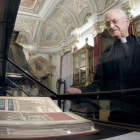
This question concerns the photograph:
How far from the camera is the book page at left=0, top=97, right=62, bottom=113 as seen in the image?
0.50 meters

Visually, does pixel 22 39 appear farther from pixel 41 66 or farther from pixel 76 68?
pixel 76 68

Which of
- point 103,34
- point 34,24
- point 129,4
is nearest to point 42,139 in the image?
point 129,4

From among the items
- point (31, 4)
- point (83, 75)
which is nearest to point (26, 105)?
point (31, 4)

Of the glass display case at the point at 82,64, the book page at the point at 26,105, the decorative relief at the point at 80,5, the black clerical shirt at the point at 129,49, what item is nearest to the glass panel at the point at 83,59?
the glass display case at the point at 82,64

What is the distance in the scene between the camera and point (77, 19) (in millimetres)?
2072

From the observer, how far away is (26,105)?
1.78 ft

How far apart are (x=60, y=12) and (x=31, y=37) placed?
580 millimetres

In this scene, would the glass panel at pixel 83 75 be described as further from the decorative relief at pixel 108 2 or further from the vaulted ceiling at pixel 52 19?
the decorative relief at pixel 108 2

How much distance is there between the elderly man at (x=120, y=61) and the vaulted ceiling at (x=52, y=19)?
1.86 feet

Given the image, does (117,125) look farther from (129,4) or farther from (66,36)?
(66,36)

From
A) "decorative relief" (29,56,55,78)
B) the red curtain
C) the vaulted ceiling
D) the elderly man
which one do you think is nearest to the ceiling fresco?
the vaulted ceiling

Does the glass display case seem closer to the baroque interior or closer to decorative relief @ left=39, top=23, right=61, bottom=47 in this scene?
the baroque interior

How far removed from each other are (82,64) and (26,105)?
5.91 feet

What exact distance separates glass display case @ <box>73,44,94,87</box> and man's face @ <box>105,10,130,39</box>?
0.77 m
